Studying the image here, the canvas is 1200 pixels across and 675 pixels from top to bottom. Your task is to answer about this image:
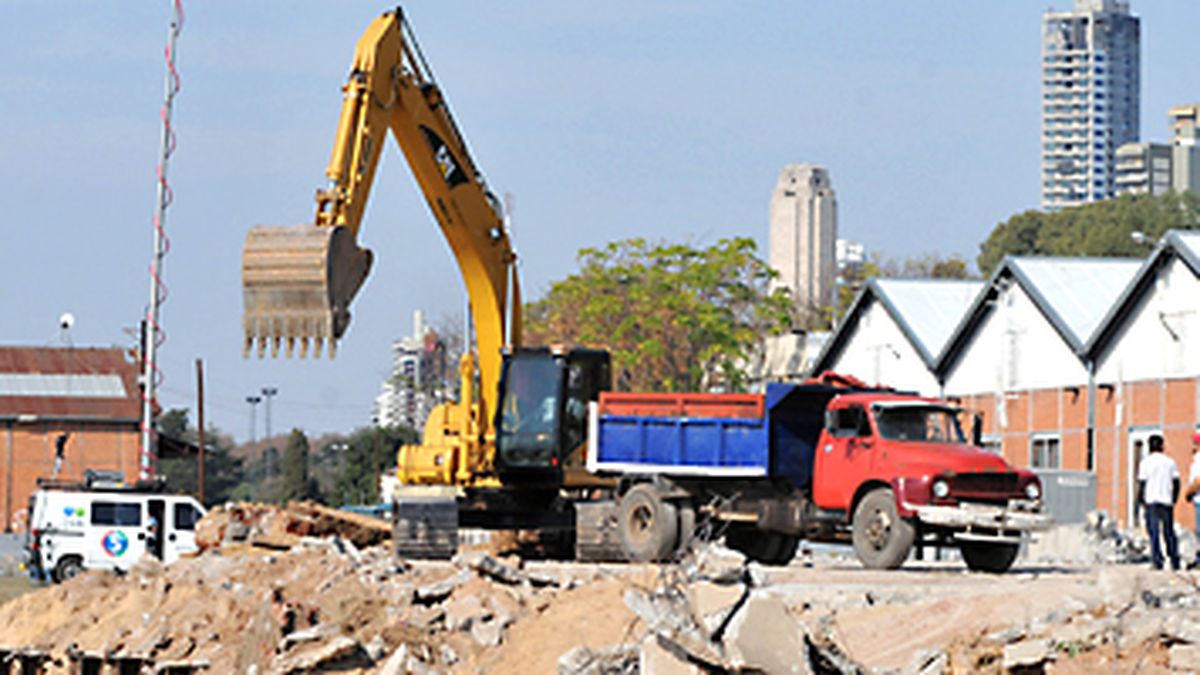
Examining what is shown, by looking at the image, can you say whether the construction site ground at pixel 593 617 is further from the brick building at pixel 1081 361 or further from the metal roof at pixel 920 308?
the metal roof at pixel 920 308

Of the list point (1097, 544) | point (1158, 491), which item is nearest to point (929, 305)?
point (1097, 544)

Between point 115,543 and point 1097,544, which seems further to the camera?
point 115,543

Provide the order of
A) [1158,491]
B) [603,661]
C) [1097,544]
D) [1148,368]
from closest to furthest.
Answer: [603,661] < [1158,491] < [1097,544] < [1148,368]

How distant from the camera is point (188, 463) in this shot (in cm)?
13912

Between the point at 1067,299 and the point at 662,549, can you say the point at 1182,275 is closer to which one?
the point at 1067,299

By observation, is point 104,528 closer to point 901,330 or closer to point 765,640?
point 901,330

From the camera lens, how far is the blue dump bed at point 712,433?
83.0ft

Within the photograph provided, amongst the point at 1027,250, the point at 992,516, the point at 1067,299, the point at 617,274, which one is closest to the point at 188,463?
the point at 1027,250

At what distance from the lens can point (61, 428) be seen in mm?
78750

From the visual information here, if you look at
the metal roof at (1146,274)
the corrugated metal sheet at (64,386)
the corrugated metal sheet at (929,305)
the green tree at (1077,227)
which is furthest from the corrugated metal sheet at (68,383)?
the green tree at (1077,227)

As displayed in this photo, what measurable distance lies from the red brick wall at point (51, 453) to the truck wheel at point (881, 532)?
5792cm

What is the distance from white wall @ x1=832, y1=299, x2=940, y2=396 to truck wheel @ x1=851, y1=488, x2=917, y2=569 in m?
31.5

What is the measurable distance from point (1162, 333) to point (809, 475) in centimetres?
2196

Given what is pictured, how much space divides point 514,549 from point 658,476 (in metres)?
4.80
